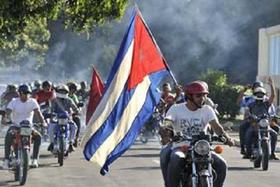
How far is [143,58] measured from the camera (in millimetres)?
10375

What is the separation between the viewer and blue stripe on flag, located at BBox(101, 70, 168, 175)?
32.7ft

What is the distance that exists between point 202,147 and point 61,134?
27.5ft

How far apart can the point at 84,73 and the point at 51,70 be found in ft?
16.2

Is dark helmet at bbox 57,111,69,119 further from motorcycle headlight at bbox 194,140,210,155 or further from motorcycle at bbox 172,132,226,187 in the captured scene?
motorcycle headlight at bbox 194,140,210,155

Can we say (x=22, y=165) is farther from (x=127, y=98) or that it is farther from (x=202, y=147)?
(x=202, y=147)

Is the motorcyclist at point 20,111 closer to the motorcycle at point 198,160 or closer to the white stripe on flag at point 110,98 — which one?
the white stripe on flag at point 110,98

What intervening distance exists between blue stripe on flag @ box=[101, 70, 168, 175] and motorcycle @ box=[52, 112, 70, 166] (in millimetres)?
6258

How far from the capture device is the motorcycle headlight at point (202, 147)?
8820 mm

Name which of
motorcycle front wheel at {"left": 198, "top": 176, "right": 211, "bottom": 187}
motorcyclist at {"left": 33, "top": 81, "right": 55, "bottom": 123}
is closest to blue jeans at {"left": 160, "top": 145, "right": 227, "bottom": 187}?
motorcycle front wheel at {"left": 198, "top": 176, "right": 211, "bottom": 187}

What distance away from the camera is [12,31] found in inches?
566

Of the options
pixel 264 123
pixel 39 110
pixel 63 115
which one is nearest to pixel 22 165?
pixel 39 110

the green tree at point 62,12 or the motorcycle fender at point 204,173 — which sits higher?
the green tree at point 62,12

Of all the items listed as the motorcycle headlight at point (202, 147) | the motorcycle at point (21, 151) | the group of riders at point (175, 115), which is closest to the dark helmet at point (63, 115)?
the group of riders at point (175, 115)

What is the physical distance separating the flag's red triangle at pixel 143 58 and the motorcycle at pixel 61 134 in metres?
6.29
